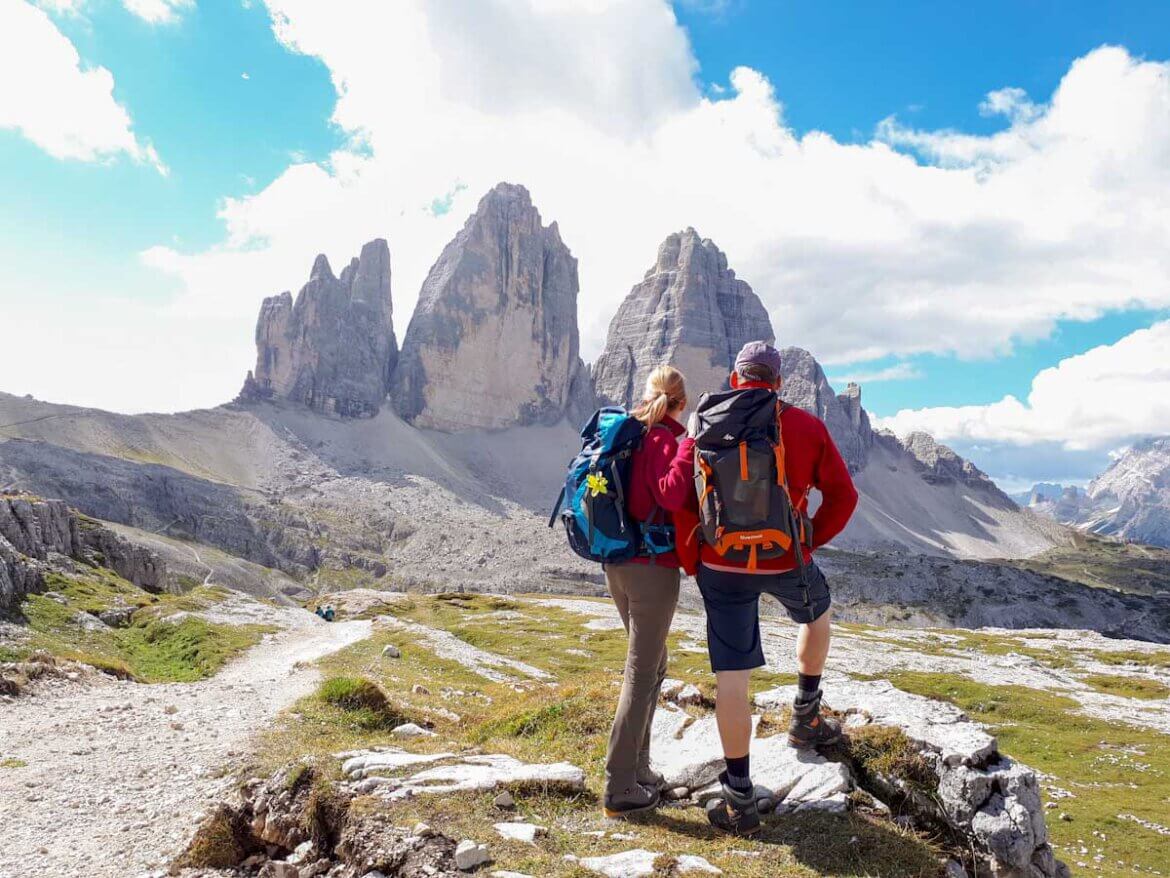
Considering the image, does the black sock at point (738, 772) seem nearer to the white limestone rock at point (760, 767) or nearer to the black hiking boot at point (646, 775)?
the white limestone rock at point (760, 767)

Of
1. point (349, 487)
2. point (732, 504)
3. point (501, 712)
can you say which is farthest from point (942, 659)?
point (349, 487)

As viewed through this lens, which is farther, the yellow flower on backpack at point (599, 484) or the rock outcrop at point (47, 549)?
the rock outcrop at point (47, 549)

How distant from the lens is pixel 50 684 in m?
20.3

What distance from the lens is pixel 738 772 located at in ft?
24.5

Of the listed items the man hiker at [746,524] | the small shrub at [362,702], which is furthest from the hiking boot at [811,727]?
the small shrub at [362,702]

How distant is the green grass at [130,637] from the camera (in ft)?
83.9

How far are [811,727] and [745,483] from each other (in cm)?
Result: 364

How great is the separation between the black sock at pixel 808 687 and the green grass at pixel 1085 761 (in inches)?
480

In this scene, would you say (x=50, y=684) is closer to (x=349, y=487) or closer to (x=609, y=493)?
(x=609, y=493)

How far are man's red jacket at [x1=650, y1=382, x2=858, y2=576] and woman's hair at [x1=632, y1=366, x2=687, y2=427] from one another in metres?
0.60

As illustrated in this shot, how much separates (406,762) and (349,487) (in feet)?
662

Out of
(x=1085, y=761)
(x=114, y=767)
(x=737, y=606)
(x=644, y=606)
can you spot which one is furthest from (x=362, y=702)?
(x=1085, y=761)

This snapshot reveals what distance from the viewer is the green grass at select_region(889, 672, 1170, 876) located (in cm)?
1756

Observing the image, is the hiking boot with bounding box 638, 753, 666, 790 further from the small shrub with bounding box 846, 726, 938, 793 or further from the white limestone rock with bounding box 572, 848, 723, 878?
the small shrub with bounding box 846, 726, 938, 793
